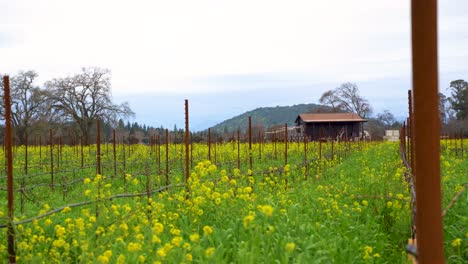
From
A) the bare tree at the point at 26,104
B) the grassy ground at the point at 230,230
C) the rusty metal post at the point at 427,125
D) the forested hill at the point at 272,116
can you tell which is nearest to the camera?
the rusty metal post at the point at 427,125

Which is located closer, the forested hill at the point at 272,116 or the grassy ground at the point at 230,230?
the grassy ground at the point at 230,230

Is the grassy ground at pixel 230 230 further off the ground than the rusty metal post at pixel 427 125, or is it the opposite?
the rusty metal post at pixel 427 125

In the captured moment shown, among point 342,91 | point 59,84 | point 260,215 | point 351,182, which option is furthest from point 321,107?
point 260,215

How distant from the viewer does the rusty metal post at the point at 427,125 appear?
1871 millimetres

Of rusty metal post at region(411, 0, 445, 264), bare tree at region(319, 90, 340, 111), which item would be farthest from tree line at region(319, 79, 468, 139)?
rusty metal post at region(411, 0, 445, 264)

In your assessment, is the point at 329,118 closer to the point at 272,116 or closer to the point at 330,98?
the point at 330,98

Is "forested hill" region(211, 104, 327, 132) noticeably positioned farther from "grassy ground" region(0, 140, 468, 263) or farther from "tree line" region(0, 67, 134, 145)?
"grassy ground" region(0, 140, 468, 263)

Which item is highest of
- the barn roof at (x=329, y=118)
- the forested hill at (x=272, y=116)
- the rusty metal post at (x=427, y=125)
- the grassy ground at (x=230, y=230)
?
the forested hill at (x=272, y=116)

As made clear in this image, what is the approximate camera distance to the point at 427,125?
1.89 metres

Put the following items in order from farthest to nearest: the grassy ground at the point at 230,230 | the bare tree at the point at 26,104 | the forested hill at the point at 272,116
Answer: the forested hill at the point at 272,116 → the bare tree at the point at 26,104 → the grassy ground at the point at 230,230

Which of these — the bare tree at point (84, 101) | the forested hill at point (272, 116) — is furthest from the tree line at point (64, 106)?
the forested hill at point (272, 116)

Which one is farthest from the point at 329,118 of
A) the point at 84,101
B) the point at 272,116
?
the point at 272,116

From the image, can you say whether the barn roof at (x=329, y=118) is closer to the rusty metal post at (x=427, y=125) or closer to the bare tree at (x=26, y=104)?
the bare tree at (x=26, y=104)

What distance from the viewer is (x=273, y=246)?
4844 mm
